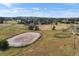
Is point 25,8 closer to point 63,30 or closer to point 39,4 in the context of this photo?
point 39,4

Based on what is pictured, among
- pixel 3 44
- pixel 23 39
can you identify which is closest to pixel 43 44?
pixel 23 39

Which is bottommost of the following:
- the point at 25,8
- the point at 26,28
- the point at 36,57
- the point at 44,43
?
the point at 36,57

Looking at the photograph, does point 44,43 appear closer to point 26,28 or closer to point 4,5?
point 26,28

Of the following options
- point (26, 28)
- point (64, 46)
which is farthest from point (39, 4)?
point (64, 46)

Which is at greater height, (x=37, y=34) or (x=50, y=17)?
(x=50, y=17)
